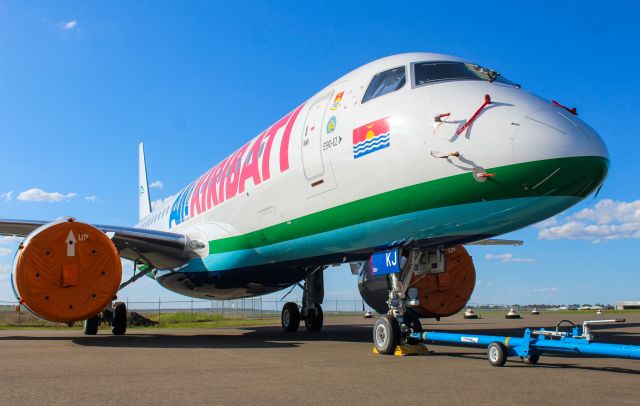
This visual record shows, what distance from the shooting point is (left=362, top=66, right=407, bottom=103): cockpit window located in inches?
346

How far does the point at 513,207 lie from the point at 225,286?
936cm

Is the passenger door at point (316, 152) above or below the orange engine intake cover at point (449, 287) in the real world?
above

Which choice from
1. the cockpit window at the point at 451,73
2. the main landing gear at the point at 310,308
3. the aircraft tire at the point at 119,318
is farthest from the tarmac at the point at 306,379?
the main landing gear at the point at 310,308

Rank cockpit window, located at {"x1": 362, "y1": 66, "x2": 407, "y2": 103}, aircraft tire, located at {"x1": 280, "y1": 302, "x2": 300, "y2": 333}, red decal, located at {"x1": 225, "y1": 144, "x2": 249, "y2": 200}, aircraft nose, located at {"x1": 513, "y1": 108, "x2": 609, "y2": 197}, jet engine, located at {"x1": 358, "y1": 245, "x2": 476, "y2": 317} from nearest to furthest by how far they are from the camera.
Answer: aircraft nose, located at {"x1": 513, "y1": 108, "x2": 609, "y2": 197} < cockpit window, located at {"x1": 362, "y1": 66, "x2": 407, "y2": 103} < jet engine, located at {"x1": 358, "y1": 245, "x2": 476, "y2": 317} < red decal, located at {"x1": 225, "y1": 144, "x2": 249, "y2": 200} < aircraft tire, located at {"x1": 280, "y1": 302, "x2": 300, "y2": 333}

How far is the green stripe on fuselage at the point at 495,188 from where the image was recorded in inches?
276

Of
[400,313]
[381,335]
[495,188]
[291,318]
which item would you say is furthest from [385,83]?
[291,318]

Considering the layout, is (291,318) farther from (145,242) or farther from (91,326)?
(91,326)

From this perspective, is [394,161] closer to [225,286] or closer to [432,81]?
[432,81]

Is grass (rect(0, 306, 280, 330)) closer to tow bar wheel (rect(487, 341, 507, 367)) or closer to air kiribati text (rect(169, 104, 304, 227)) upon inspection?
air kiribati text (rect(169, 104, 304, 227))

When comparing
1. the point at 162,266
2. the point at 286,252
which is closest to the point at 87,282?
the point at 286,252

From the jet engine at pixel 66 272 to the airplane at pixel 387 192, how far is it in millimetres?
20

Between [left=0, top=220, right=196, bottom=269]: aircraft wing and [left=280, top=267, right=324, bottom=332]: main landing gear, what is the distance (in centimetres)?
344

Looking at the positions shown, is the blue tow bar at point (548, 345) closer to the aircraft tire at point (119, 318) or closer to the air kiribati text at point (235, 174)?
the air kiribati text at point (235, 174)

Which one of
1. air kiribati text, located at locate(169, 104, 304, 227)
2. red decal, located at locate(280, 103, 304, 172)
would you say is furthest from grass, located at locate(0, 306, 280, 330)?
red decal, located at locate(280, 103, 304, 172)
